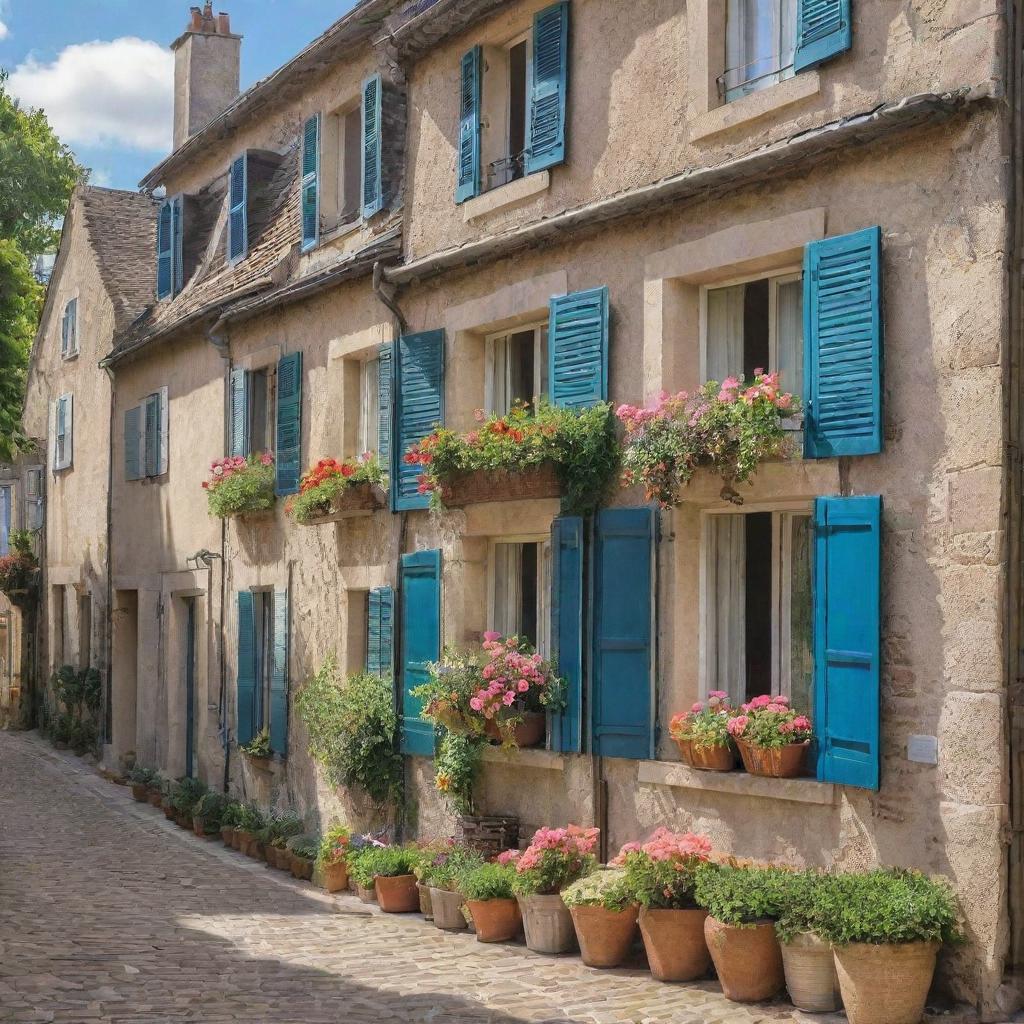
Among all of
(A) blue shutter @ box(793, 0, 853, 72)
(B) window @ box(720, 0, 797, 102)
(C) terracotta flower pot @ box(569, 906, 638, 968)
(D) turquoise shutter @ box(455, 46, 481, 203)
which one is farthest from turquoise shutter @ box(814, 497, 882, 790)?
(D) turquoise shutter @ box(455, 46, 481, 203)

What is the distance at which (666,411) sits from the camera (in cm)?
884

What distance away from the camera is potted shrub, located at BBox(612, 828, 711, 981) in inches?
324

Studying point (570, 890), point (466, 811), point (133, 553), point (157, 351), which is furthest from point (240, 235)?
point (570, 890)

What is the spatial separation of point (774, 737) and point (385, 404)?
17.4ft

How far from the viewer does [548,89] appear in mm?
10469

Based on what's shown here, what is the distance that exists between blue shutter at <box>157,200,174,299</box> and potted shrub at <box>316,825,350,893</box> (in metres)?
8.98

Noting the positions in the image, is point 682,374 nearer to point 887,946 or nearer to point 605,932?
point 605,932

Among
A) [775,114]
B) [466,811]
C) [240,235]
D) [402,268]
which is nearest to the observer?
[775,114]

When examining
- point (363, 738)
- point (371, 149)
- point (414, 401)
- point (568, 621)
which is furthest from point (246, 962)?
point (371, 149)

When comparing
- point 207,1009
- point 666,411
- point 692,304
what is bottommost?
point 207,1009

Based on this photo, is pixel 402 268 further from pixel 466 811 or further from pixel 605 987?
pixel 605 987

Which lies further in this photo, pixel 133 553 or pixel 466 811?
pixel 133 553

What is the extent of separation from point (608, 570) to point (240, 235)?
27.5 ft

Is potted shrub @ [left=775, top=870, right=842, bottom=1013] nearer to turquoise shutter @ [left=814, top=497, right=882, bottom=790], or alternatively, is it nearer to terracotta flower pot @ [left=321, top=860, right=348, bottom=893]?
turquoise shutter @ [left=814, top=497, right=882, bottom=790]
